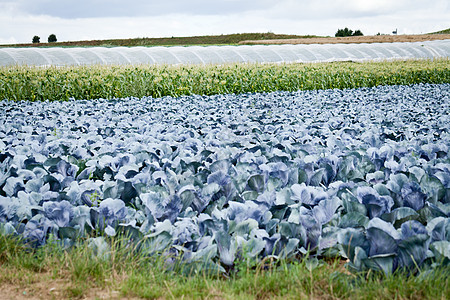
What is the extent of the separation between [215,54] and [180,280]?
26.1 m

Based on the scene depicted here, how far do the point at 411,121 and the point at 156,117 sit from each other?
4.59 m

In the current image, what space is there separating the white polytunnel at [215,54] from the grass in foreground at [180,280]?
61.7 feet

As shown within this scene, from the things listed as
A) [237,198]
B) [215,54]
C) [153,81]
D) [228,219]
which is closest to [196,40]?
[215,54]

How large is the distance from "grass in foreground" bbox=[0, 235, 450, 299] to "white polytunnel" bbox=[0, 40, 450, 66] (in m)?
18.8

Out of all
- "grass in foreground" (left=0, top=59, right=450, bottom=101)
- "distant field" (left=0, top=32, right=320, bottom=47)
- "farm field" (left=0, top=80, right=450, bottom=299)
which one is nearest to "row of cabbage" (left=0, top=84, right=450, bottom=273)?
"farm field" (left=0, top=80, right=450, bottom=299)

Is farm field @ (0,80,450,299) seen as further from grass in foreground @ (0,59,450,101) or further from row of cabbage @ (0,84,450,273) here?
grass in foreground @ (0,59,450,101)

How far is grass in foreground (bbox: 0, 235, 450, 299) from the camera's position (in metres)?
2.14

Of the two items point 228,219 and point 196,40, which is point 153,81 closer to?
point 228,219

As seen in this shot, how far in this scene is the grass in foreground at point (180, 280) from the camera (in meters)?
2.14

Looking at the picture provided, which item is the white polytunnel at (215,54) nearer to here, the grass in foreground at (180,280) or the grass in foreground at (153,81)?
the grass in foreground at (153,81)

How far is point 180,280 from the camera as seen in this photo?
2.36 m

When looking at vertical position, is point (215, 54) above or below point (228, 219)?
above

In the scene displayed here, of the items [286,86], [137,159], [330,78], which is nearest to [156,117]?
[137,159]

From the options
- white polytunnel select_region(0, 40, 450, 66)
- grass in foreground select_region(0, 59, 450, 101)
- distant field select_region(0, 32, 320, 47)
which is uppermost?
distant field select_region(0, 32, 320, 47)
